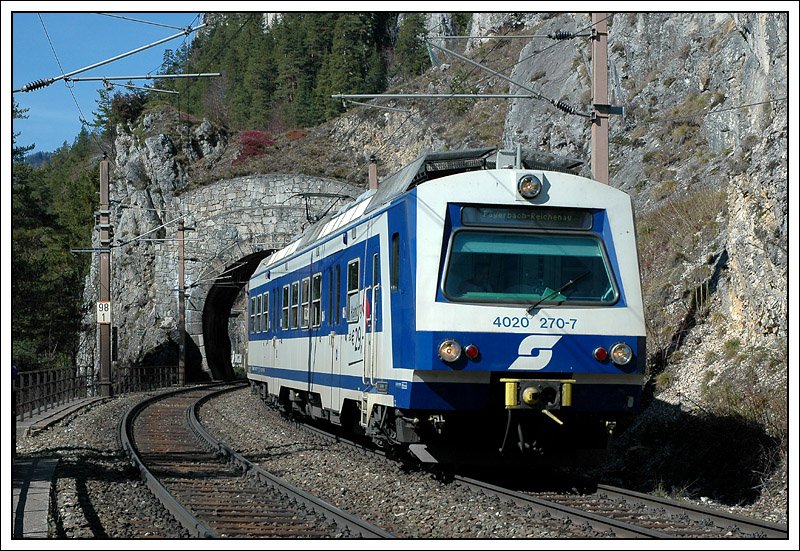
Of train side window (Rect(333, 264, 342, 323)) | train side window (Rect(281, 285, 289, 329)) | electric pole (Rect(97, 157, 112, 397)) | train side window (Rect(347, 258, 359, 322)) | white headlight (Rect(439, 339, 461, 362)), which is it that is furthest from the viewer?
electric pole (Rect(97, 157, 112, 397))

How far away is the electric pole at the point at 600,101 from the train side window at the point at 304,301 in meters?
4.59

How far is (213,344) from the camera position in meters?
51.2

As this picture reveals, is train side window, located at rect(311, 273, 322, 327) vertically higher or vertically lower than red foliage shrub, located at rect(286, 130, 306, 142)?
lower

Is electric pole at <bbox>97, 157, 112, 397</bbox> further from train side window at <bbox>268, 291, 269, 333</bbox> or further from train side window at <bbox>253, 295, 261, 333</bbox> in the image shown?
train side window at <bbox>268, 291, 269, 333</bbox>

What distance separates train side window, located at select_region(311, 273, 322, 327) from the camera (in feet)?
48.8

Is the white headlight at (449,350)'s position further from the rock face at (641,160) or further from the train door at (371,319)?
the rock face at (641,160)

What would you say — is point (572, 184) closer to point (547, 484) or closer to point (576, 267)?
point (576, 267)

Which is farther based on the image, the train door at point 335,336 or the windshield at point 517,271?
the train door at point 335,336

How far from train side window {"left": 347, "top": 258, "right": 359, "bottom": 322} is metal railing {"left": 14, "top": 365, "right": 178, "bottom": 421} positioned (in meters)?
4.88

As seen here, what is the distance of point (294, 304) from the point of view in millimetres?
17172

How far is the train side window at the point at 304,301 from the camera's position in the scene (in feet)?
52.0

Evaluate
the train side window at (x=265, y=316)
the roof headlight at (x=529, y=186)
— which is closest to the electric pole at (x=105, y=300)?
the train side window at (x=265, y=316)

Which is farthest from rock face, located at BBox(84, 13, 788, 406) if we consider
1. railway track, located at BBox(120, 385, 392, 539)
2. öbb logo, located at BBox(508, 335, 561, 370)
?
railway track, located at BBox(120, 385, 392, 539)

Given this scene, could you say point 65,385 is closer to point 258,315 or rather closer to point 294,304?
point 258,315
